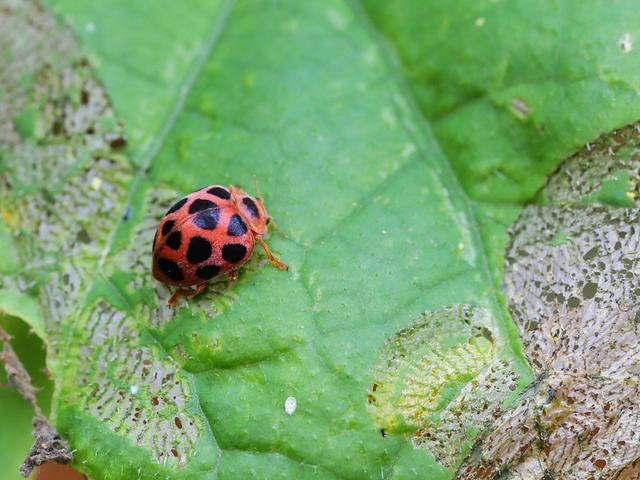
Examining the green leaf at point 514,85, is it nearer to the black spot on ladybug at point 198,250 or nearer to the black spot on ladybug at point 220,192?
the black spot on ladybug at point 220,192

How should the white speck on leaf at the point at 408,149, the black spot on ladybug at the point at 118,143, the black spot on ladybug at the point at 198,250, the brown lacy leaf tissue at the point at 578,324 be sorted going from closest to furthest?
the brown lacy leaf tissue at the point at 578,324 < the black spot on ladybug at the point at 198,250 < the white speck on leaf at the point at 408,149 < the black spot on ladybug at the point at 118,143

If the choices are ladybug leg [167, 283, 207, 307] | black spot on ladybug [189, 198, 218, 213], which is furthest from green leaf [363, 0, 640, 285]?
ladybug leg [167, 283, 207, 307]

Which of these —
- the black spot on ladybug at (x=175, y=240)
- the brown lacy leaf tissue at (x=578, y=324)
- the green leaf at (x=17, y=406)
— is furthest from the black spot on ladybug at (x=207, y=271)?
the brown lacy leaf tissue at (x=578, y=324)

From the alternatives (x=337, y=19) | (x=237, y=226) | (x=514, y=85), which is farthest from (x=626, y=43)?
(x=237, y=226)

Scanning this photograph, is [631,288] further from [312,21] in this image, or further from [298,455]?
[312,21]

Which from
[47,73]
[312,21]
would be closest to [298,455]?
[312,21]

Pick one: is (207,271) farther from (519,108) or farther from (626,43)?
(626,43)
